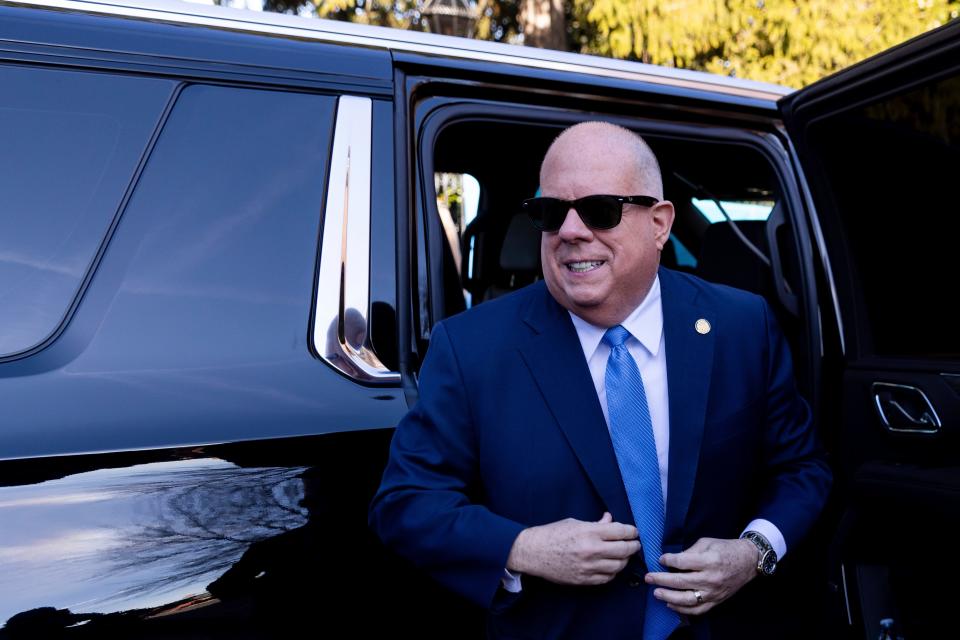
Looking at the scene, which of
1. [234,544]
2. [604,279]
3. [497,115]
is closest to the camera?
[234,544]

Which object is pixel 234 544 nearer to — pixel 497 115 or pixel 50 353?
pixel 50 353

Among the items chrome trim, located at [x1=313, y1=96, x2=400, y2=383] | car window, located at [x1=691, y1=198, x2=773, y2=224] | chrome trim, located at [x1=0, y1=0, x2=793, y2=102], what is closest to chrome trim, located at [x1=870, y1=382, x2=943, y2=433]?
chrome trim, located at [x1=0, y1=0, x2=793, y2=102]

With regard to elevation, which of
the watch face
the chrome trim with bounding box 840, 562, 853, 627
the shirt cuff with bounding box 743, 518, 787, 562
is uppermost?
the shirt cuff with bounding box 743, 518, 787, 562

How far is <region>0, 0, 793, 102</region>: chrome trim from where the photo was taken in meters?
1.71

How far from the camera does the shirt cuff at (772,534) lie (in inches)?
66.3

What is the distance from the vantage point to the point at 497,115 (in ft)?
6.79

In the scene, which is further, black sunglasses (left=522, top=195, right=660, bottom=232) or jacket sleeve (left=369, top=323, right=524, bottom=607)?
black sunglasses (left=522, top=195, right=660, bottom=232)

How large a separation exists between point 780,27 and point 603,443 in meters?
7.31

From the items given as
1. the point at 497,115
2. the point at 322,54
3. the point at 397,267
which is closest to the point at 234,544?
the point at 397,267

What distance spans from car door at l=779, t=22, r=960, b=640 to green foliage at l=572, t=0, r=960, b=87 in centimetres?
561

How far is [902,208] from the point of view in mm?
2467

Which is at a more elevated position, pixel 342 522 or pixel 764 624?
pixel 342 522

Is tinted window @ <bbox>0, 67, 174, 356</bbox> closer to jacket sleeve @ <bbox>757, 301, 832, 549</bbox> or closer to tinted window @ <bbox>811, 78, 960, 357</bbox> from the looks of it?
jacket sleeve @ <bbox>757, 301, 832, 549</bbox>

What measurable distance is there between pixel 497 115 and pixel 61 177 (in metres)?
0.97
